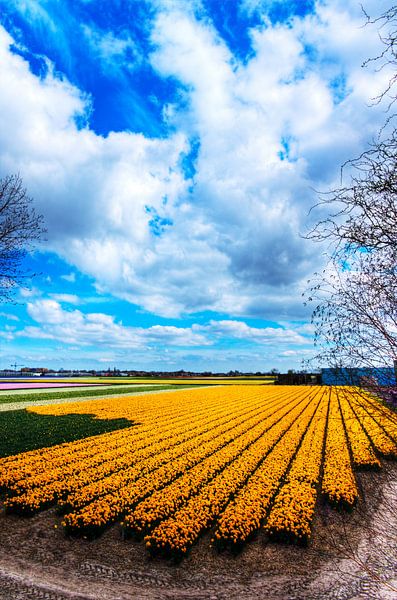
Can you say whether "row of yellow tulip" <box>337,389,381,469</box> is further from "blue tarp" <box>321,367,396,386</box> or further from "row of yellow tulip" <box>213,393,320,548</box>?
"blue tarp" <box>321,367,396,386</box>

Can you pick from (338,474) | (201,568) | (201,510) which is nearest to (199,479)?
(201,510)

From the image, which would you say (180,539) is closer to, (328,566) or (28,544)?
(328,566)

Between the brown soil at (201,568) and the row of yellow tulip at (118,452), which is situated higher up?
the row of yellow tulip at (118,452)

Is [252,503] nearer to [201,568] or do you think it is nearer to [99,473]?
[201,568]

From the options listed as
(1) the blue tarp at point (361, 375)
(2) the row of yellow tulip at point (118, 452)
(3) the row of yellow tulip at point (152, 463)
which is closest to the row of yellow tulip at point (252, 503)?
(3) the row of yellow tulip at point (152, 463)

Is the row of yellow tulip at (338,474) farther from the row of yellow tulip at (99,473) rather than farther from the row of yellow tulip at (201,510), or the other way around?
the row of yellow tulip at (99,473)

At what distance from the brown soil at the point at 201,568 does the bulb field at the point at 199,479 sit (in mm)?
275

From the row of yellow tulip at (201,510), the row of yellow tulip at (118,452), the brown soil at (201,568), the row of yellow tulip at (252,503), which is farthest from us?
the row of yellow tulip at (118,452)

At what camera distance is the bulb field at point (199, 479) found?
274 inches

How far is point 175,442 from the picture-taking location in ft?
46.1

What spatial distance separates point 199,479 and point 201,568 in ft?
11.2

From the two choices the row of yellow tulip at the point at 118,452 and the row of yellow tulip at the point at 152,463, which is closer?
the row of yellow tulip at the point at 152,463

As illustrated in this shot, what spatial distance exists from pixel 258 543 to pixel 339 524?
2010 millimetres

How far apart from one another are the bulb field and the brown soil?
27cm
